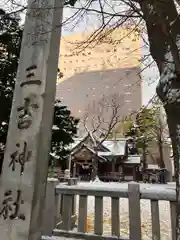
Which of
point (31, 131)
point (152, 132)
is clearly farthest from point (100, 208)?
point (152, 132)

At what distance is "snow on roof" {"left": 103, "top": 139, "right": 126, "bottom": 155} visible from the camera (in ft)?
67.7

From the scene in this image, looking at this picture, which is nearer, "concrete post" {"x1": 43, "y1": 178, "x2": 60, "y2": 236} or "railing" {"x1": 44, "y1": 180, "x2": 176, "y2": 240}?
"railing" {"x1": 44, "y1": 180, "x2": 176, "y2": 240}

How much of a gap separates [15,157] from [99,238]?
6.05 ft

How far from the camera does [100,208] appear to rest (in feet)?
11.6

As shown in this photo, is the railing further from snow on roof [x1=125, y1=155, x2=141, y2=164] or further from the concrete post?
snow on roof [x1=125, y1=155, x2=141, y2=164]

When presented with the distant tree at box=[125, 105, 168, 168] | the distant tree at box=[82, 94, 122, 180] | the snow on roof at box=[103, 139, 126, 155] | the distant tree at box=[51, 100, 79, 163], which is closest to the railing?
the distant tree at box=[51, 100, 79, 163]

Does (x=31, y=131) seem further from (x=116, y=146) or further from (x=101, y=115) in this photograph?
(x=116, y=146)

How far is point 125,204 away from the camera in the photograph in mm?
8641

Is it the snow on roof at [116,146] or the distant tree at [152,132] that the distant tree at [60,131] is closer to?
the snow on roof at [116,146]

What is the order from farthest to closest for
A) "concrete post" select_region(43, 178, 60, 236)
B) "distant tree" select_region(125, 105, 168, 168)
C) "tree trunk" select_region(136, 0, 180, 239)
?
"distant tree" select_region(125, 105, 168, 168), "concrete post" select_region(43, 178, 60, 236), "tree trunk" select_region(136, 0, 180, 239)

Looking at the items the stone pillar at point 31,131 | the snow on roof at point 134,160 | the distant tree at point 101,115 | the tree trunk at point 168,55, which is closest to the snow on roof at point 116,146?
the snow on roof at point 134,160

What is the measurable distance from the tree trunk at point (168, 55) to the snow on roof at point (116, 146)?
18.3 metres

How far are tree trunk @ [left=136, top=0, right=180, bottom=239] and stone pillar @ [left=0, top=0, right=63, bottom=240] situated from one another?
5.97 feet

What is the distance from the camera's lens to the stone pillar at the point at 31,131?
290 cm
